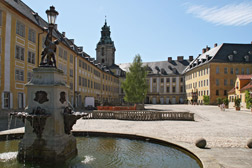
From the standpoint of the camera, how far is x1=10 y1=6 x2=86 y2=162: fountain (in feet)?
20.5

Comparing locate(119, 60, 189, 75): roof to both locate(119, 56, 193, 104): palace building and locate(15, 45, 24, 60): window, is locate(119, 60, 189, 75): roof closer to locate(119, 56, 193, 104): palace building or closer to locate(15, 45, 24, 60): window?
locate(119, 56, 193, 104): palace building

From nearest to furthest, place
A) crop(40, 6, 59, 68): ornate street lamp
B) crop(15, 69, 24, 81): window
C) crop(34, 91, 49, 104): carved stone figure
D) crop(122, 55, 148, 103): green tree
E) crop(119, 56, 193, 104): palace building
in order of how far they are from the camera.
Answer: crop(34, 91, 49, 104): carved stone figure < crop(40, 6, 59, 68): ornate street lamp < crop(15, 69, 24, 81): window < crop(122, 55, 148, 103): green tree < crop(119, 56, 193, 104): palace building

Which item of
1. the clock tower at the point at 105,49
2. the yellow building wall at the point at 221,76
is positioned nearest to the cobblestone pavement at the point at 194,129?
the yellow building wall at the point at 221,76

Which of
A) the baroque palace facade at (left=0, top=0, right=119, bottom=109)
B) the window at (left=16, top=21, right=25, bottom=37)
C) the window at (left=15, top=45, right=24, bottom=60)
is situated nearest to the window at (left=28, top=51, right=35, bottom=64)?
the baroque palace facade at (left=0, top=0, right=119, bottom=109)

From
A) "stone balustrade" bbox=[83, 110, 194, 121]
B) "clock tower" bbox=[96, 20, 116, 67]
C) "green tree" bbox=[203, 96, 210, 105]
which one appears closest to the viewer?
"stone balustrade" bbox=[83, 110, 194, 121]

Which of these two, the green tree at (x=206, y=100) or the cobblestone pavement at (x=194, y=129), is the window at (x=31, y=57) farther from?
the green tree at (x=206, y=100)

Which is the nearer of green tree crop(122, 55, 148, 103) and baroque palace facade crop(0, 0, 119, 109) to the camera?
baroque palace facade crop(0, 0, 119, 109)

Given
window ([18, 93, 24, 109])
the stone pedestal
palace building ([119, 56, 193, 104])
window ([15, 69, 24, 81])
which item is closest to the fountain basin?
the stone pedestal

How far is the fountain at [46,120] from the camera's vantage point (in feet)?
20.5

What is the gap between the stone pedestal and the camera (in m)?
6.24

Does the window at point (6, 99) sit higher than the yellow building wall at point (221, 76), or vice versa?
the yellow building wall at point (221, 76)

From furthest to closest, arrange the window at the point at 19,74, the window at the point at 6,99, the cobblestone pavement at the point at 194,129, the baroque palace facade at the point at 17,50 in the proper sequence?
the window at the point at 19,74 → the window at the point at 6,99 → the baroque palace facade at the point at 17,50 → the cobblestone pavement at the point at 194,129

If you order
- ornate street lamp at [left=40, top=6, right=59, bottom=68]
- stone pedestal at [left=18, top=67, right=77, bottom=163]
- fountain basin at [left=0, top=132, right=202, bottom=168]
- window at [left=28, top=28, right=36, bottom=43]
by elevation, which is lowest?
fountain basin at [left=0, top=132, right=202, bottom=168]

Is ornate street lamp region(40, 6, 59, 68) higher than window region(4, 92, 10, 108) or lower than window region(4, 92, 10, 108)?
higher
